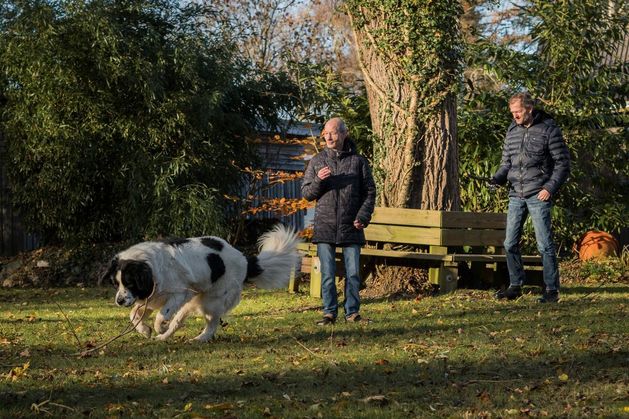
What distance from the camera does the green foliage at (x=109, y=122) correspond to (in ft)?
52.0

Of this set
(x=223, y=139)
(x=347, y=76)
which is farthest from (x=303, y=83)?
(x=347, y=76)

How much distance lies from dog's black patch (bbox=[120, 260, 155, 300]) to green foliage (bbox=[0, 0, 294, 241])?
782 cm

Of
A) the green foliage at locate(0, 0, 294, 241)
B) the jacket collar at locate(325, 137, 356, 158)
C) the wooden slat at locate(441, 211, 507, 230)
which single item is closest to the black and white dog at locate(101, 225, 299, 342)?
the jacket collar at locate(325, 137, 356, 158)

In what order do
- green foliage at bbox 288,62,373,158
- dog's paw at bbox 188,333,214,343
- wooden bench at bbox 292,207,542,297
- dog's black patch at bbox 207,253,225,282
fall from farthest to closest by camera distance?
1. green foliage at bbox 288,62,373,158
2. wooden bench at bbox 292,207,542,297
3. dog's black patch at bbox 207,253,225,282
4. dog's paw at bbox 188,333,214,343

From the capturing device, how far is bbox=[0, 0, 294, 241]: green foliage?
52.0 feet

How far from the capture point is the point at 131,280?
7.75m

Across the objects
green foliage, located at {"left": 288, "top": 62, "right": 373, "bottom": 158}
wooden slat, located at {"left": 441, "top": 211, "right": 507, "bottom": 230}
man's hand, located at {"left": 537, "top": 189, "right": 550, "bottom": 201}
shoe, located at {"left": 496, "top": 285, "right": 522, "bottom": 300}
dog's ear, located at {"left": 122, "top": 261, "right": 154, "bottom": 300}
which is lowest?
shoe, located at {"left": 496, "top": 285, "right": 522, "bottom": 300}

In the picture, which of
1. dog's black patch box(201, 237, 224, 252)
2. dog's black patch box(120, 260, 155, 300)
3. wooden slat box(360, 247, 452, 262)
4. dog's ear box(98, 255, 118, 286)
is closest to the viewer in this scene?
dog's black patch box(120, 260, 155, 300)

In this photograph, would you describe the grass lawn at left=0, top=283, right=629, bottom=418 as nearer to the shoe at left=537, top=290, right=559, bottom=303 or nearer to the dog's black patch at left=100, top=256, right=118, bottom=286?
the shoe at left=537, top=290, right=559, bottom=303

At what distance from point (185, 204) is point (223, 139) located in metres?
1.79

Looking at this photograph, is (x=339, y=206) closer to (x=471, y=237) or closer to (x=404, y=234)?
(x=404, y=234)

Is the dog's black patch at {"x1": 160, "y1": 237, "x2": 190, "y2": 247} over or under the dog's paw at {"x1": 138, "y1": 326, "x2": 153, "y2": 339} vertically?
over

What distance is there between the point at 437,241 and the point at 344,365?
16.0 feet

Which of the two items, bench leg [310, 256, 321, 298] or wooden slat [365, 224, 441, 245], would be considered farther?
bench leg [310, 256, 321, 298]
